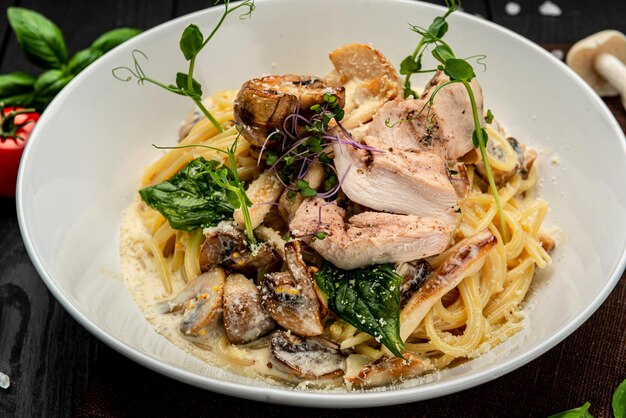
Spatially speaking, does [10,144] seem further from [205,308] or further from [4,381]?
[205,308]

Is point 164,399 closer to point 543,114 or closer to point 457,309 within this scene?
point 457,309

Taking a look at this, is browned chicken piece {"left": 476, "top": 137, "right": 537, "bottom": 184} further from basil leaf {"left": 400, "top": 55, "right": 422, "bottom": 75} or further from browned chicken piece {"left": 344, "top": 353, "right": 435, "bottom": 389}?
browned chicken piece {"left": 344, "top": 353, "right": 435, "bottom": 389}

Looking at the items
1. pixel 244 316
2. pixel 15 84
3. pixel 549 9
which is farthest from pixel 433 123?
pixel 549 9

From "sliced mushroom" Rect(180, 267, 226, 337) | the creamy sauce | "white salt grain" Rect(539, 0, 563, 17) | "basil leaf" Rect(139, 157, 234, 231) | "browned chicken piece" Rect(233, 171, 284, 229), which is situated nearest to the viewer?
the creamy sauce

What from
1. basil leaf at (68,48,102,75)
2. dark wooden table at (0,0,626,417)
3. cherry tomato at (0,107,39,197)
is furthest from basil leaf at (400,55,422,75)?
cherry tomato at (0,107,39,197)

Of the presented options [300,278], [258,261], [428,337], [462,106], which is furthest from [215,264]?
[462,106]

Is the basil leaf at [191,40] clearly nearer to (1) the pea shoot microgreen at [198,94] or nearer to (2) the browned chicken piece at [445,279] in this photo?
(1) the pea shoot microgreen at [198,94]
